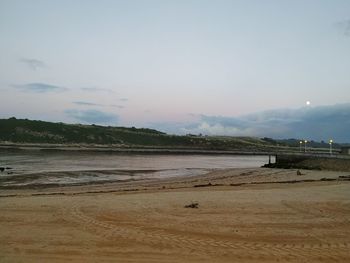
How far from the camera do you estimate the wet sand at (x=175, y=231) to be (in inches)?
360

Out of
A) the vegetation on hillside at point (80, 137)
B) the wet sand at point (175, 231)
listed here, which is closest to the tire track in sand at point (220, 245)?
the wet sand at point (175, 231)

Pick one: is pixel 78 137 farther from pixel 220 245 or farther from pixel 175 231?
pixel 220 245

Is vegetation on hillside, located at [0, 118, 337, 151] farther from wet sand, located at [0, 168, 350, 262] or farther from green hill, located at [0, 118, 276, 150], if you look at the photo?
wet sand, located at [0, 168, 350, 262]

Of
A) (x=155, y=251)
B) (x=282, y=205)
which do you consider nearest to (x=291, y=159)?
(x=282, y=205)

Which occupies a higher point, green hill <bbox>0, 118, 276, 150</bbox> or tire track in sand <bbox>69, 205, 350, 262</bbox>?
green hill <bbox>0, 118, 276, 150</bbox>

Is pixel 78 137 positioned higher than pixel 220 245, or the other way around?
pixel 78 137

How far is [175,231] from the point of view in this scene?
37.1 feet

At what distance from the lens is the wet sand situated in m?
9.13

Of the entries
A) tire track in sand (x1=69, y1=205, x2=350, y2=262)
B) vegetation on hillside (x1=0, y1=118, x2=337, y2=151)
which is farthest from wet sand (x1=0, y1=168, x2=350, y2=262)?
vegetation on hillside (x1=0, y1=118, x2=337, y2=151)

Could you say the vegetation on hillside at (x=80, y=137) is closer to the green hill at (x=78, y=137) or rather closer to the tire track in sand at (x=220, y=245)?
the green hill at (x=78, y=137)

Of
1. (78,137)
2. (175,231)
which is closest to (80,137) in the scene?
(78,137)

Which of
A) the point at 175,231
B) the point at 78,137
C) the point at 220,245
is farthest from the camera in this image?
the point at 78,137

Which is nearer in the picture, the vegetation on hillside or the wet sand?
the wet sand

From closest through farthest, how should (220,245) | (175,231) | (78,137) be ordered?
1. (220,245)
2. (175,231)
3. (78,137)
